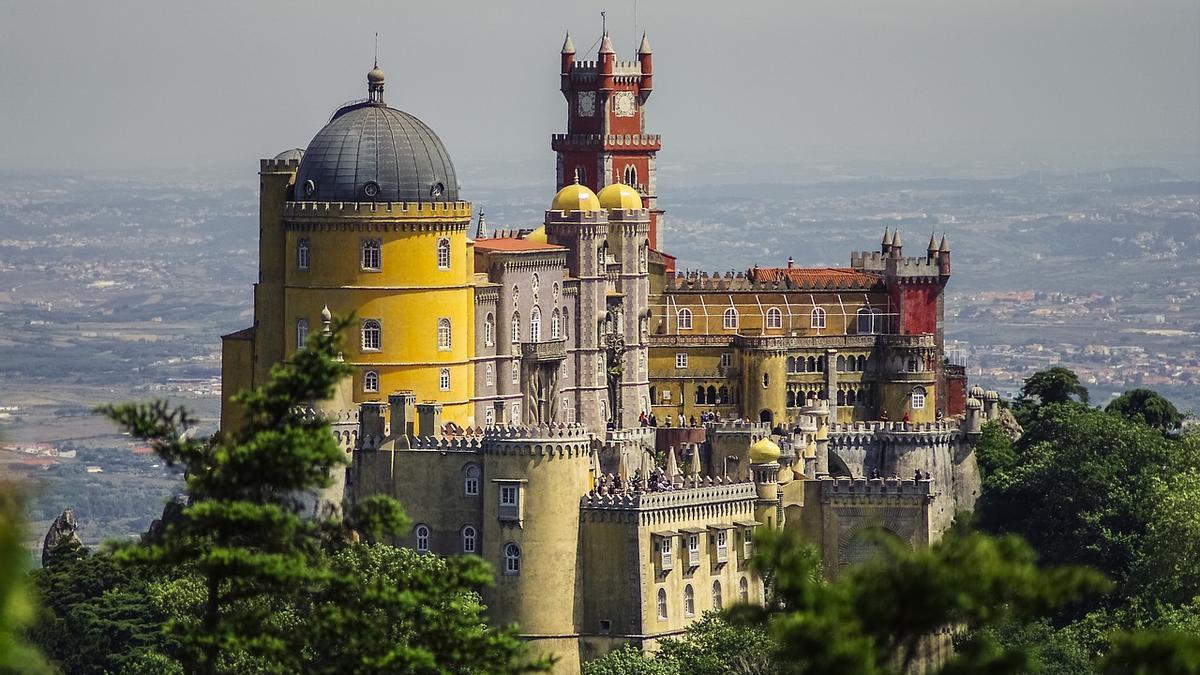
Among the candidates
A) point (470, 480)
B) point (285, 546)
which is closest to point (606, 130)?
point (470, 480)

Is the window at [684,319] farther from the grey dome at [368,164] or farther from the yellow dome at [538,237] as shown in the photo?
the grey dome at [368,164]

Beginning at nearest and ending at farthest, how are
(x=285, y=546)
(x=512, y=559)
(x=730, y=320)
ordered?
(x=285, y=546), (x=512, y=559), (x=730, y=320)

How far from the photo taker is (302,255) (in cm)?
12481

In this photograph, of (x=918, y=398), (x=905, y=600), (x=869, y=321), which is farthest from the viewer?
(x=869, y=321)

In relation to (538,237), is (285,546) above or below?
below

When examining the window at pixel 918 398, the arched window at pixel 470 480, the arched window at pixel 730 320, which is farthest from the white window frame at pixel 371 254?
the window at pixel 918 398

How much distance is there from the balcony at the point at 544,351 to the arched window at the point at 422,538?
43.5 ft

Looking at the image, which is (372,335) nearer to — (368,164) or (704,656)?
(368,164)

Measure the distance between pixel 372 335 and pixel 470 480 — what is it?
8760 mm

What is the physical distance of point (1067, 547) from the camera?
Answer: 436 feet

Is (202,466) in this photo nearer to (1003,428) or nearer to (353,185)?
(353,185)

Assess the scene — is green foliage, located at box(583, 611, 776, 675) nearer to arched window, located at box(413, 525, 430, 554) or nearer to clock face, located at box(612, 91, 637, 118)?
arched window, located at box(413, 525, 430, 554)

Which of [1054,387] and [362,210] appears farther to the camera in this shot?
[1054,387]

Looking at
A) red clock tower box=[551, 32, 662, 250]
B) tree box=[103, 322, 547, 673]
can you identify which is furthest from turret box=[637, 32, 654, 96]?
tree box=[103, 322, 547, 673]
